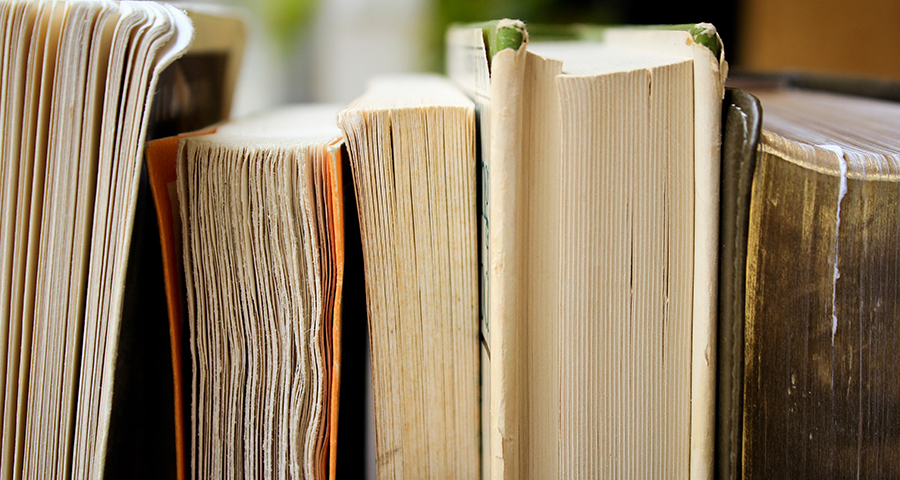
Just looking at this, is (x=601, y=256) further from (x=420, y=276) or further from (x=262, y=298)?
(x=262, y=298)

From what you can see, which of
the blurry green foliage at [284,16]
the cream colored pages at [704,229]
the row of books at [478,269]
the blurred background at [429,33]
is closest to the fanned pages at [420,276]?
the row of books at [478,269]

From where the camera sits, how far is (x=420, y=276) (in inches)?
15.9

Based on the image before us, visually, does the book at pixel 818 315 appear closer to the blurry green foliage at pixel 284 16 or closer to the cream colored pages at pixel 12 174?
the cream colored pages at pixel 12 174

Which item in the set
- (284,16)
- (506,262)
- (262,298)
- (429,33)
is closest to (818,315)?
(506,262)

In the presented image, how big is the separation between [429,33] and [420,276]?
1.44m

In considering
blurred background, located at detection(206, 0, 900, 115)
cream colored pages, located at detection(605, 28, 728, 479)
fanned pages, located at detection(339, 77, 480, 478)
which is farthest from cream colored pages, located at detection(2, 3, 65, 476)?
blurred background, located at detection(206, 0, 900, 115)

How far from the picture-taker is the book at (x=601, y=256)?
0.34 m

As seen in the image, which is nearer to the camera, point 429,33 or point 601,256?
point 601,256

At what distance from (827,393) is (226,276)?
1.41ft

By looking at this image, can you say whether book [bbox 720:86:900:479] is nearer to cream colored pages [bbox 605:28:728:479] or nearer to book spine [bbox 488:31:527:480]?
cream colored pages [bbox 605:28:728:479]

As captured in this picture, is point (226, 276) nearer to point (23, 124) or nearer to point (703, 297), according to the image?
point (23, 124)

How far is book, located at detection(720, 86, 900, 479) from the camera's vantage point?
341 millimetres

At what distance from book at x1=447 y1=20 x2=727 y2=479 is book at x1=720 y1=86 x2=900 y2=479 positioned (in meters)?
0.03

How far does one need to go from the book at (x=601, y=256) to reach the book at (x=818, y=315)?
33 mm
